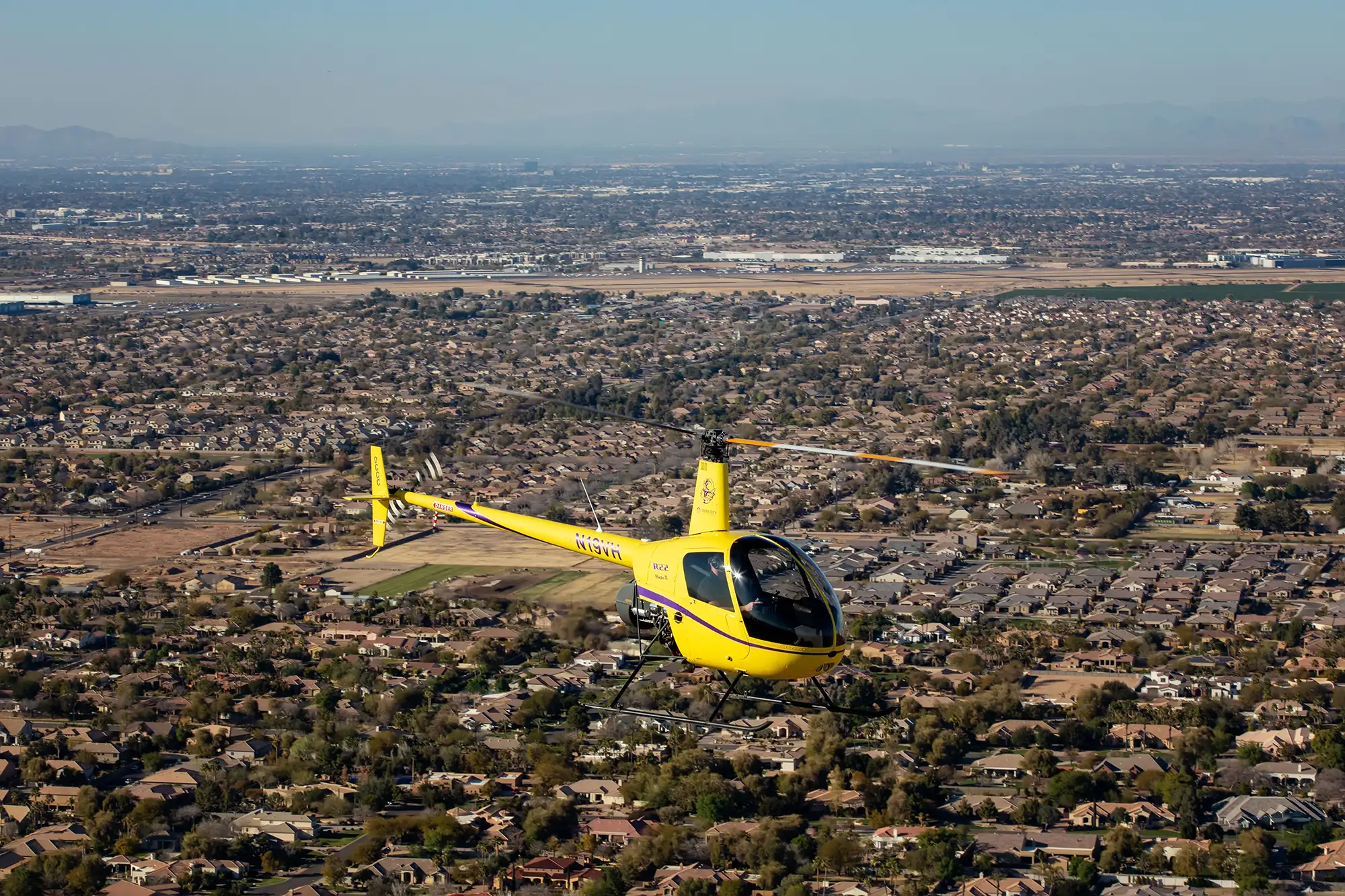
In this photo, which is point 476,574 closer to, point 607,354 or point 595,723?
point 595,723

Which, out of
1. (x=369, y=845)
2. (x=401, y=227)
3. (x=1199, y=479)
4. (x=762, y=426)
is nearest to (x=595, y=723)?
(x=369, y=845)

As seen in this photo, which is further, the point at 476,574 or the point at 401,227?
the point at 401,227

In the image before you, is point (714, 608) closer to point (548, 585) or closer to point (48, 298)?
point (548, 585)

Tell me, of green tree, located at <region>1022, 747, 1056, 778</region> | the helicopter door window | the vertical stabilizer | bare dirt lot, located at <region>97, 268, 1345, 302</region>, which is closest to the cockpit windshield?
the helicopter door window

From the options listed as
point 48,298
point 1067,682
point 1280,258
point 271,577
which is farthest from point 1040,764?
point 1280,258

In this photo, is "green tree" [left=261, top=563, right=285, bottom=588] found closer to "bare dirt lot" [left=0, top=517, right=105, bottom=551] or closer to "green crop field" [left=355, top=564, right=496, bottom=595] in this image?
"green crop field" [left=355, top=564, right=496, bottom=595]

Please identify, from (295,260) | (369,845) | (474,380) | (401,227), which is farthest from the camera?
(401,227)

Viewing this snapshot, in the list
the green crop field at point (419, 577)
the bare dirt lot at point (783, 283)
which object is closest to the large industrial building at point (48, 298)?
the bare dirt lot at point (783, 283)
